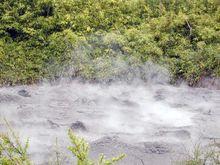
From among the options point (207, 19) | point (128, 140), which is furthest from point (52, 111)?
point (207, 19)

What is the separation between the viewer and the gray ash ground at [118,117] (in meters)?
6.08

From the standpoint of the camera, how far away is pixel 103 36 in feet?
33.7

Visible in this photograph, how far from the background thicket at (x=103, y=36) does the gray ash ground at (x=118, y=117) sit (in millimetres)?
674

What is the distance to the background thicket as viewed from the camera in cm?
992

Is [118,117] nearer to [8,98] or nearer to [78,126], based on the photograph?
[78,126]

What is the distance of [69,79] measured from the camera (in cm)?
966

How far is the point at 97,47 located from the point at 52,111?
2.88 m

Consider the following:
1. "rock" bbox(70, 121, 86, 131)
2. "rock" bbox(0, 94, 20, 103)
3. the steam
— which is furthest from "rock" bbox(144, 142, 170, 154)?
"rock" bbox(0, 94, 20, 103)

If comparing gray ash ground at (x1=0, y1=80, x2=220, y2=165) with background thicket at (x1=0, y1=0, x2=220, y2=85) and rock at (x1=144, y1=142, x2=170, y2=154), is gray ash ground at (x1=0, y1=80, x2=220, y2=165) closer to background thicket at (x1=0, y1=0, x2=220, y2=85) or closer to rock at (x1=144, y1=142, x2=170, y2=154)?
rock at (x1=144, y1=142, x2=170, y2=154)

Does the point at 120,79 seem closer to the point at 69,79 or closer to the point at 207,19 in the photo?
the point at 69,79

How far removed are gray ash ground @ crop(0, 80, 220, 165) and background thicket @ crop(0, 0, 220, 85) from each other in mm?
674

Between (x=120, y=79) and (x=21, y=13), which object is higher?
(x=21, y=13)

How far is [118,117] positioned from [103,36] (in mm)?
3257

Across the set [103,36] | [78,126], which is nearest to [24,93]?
[78,126]
